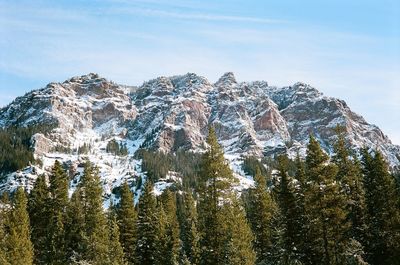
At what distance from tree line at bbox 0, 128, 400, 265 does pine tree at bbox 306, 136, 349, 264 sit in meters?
0.08

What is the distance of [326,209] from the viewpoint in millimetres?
37250

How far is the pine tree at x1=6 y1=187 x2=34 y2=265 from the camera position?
43625mm

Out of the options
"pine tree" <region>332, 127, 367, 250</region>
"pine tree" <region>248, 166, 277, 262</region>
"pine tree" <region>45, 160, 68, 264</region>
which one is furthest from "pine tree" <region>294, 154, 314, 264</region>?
"pine tree" <region>45, 160, 68, 264</region>

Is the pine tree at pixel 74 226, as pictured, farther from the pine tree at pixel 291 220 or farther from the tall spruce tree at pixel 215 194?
the pine tree at pixel 291 220

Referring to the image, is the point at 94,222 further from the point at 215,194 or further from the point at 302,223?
the point at 302,223

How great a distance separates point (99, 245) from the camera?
44500 millimetres

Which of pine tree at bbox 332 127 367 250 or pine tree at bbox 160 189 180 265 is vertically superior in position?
pine tree at bbox 332 127 367 250

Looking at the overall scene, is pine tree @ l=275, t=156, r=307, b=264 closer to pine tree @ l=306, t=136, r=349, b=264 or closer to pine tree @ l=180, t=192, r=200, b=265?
pine tree @ l=306, t=136, r=349, b=264

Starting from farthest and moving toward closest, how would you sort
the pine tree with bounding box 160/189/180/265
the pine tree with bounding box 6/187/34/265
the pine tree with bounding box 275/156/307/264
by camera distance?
the pine tree with bounding box 160/189/180/265 < the pine tree with bounding box 275/156/307/264 < the pine tree with bounding box 6/187/34/265

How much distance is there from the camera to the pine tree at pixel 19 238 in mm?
43625

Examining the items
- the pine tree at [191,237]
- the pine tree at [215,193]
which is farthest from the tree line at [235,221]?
the pine tree at [191,237]

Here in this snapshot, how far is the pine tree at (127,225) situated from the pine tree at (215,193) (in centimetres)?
1939

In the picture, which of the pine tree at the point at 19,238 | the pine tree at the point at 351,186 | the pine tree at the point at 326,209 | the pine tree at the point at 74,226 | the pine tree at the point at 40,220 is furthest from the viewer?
the pine tree at the point at 40,220

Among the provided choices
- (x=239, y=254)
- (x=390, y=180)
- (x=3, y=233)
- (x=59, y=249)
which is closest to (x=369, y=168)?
(x=390, y=180)
